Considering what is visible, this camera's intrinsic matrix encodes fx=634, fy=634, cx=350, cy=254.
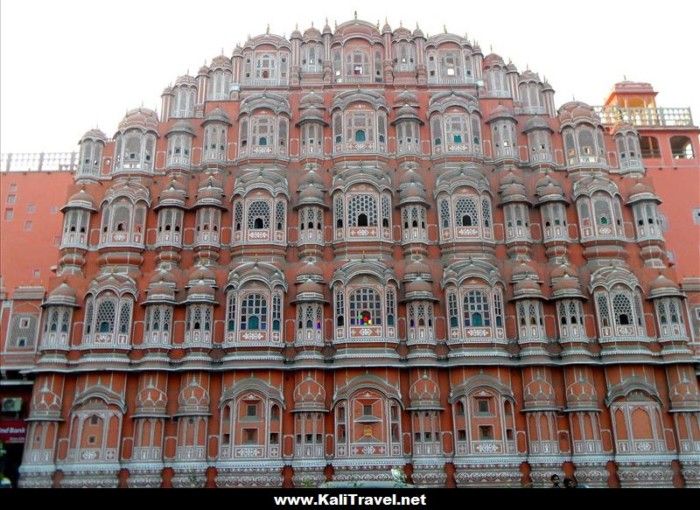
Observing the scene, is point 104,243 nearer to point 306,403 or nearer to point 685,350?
point 306,403

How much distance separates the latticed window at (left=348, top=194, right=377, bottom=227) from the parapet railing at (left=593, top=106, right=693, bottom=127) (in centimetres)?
Answer: 1971

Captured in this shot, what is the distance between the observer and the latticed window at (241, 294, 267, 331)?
28531mm

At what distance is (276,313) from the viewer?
94.1 ft

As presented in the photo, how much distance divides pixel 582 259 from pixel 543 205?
3226mm

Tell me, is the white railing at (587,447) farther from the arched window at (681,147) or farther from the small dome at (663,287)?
the arched window at (681,147)

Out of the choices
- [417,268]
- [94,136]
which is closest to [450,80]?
[417,268]

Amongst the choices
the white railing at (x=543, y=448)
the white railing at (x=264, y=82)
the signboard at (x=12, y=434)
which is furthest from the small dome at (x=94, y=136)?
the white railing at (x=543, y=448)

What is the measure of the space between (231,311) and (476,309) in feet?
36.5

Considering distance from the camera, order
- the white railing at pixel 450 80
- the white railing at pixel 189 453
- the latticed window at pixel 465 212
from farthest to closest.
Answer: the white railing at pixel 450 80, the latticed window at pixel 465 212, the white railing at pixel 189 453

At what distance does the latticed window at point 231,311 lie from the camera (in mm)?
28625

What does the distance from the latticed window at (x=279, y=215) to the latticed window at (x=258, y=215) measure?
415mm

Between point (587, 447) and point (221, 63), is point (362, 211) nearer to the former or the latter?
point (221, 63)

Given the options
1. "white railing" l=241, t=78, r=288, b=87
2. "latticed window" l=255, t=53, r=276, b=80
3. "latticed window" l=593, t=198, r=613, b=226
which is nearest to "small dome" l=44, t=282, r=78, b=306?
"white railing" l=241, t=78, r=288, b=87

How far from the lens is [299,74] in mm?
34812
